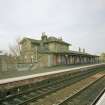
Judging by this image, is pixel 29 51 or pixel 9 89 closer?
pixel 9 89

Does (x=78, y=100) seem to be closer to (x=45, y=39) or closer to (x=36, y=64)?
(x=36, y=64)

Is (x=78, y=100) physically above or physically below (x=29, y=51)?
below

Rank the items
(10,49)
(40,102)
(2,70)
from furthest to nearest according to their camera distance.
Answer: (10,49)
(2,70)
(40,102)

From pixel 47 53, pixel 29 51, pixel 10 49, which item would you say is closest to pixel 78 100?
pixel 47 53

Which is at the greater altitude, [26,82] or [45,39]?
[45,39]

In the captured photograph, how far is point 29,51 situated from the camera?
42.5 m

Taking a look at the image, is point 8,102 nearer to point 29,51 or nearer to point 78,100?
point 78,100

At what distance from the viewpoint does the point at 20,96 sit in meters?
10.3

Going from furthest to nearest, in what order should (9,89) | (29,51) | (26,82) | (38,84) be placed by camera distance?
(29,51) → (38,84) → (26,82) → (9,89)

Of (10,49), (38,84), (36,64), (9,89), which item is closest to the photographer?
(9,89)

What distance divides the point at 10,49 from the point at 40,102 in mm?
55179

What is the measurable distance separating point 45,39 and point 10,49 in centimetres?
1867

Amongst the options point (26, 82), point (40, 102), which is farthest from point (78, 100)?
point (26, 82)

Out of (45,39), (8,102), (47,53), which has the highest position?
(45,39)
